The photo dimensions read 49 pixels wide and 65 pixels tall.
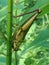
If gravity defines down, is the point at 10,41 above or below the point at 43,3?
below

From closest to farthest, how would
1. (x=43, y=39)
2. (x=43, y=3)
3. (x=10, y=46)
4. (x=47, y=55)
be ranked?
(x=10, y=46) < (x=43, y=3) < (x=43, y=39) < (x=47, y=55)

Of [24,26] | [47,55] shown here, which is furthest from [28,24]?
[47,55]

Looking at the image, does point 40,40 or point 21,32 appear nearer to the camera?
point 21,32

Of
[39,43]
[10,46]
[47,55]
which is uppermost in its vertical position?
[47,55]

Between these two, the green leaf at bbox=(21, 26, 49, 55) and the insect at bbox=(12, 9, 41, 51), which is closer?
the insect at bbox=(12, 9, 41, 51)

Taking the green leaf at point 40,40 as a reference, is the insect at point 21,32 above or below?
below

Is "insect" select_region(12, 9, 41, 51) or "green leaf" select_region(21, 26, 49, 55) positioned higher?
"green leaf" select_region(21, 26, 49, 55)

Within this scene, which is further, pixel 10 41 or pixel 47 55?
pixel 47 55

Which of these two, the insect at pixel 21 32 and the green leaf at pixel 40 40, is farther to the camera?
the green leaf at pixel 40 40

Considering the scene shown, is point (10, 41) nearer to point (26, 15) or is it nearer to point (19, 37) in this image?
point (19, 37)

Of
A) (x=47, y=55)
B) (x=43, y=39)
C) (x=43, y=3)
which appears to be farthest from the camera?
(x=47, y=55)
